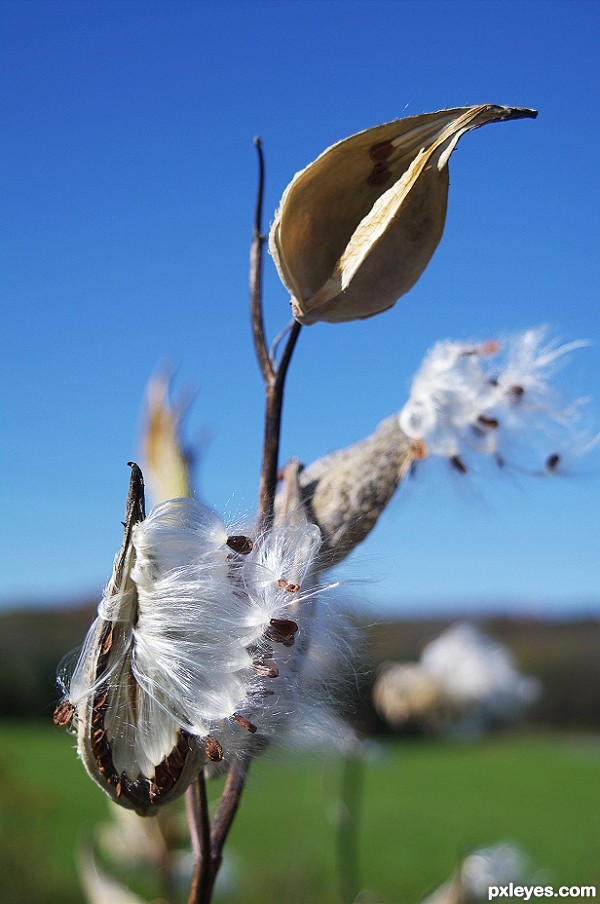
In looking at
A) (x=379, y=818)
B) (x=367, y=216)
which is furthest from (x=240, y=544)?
(x=379, y=818)

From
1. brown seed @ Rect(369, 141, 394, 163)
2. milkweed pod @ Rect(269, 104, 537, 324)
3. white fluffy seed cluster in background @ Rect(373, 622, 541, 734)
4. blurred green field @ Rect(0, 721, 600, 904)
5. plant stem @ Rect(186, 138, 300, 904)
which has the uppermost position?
brown seed @ Rect(369, 141, 394, 163)

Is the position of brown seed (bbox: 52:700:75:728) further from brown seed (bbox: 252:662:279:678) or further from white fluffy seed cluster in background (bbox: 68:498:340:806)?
brown seed (bbox: 252:662:279:678)

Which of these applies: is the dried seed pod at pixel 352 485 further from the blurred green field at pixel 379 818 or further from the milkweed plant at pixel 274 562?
the blurred green field at pixel 379 818

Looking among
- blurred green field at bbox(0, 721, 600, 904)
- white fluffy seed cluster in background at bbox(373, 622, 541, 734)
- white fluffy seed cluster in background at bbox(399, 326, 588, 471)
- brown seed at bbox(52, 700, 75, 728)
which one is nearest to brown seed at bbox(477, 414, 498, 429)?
white fluffy seed cluster in background at bbox(399, 326, 588, 471)

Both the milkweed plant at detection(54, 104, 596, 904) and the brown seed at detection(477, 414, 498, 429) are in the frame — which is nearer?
the milkweed plant at detection(54, 104, 596, 904)

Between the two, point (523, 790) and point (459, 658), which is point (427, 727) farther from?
point (523, 790)

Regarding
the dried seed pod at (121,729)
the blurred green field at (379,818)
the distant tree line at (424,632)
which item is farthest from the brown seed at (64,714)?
the distant tree line at (424,632)

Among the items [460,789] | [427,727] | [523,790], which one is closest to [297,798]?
[460,789]
